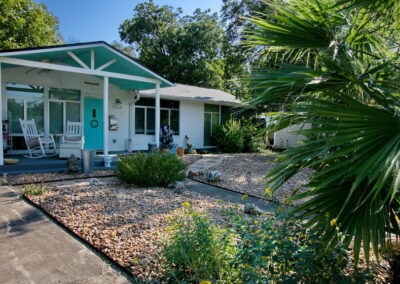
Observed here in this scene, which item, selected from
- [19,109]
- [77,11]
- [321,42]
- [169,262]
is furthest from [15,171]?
[77,11]

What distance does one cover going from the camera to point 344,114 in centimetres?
Result: 185

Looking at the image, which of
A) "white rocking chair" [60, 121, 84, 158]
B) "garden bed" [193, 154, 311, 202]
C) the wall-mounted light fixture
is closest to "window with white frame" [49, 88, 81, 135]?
the wall-mounted light fixture

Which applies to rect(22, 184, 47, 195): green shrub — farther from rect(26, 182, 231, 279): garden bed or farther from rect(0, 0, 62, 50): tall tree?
rect(0, 0, 62, 50): tall tree

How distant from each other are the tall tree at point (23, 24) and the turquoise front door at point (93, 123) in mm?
5712

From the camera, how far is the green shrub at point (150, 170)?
6586 millimetres

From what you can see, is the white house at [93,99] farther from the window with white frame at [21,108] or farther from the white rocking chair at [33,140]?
the white rocking chair at [33,140]

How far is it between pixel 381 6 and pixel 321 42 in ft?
1.53

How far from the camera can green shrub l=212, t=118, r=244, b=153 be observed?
14.9 m

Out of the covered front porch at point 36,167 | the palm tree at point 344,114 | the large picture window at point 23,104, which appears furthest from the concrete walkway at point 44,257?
the large picture window at point 23,104

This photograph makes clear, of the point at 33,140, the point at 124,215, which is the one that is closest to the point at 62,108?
the point at 33,140

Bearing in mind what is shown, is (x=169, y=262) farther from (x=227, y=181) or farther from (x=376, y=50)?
(x=227, y=181)

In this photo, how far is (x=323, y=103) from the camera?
1.99 meters

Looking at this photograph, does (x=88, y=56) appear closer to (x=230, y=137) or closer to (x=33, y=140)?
(x=33, y=140)

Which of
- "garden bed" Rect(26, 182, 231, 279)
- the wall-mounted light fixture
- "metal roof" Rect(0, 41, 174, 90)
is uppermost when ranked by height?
"metal roof" Rect(0, 41, 174, 90)
